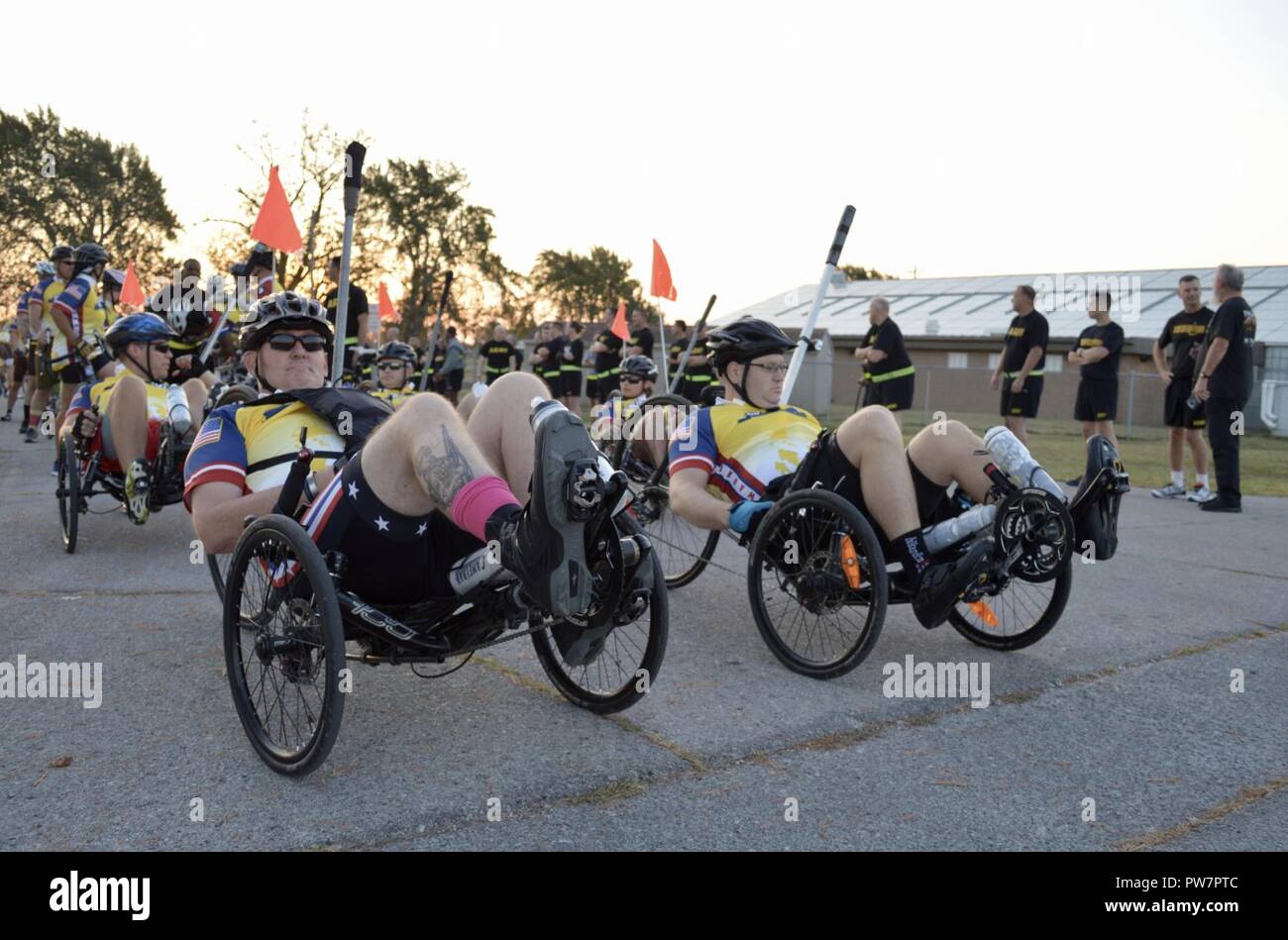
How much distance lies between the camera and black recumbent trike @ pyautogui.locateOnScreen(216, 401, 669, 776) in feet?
8.61

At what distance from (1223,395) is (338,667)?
26.5ft

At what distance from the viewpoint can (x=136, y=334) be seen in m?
6.21

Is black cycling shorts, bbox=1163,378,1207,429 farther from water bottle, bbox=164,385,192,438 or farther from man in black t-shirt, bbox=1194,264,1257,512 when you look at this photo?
water bottle, bbox=164,385,192,438

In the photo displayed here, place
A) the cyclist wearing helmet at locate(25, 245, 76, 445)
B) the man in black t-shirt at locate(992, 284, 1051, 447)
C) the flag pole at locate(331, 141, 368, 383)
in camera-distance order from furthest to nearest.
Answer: the man in black t-shirt at locate(992, 284, 1051, 447) → the cyclist wearing helmet at locate(25, 245, 76, 445) → the flag pole at locate(331, 141, 368, 383)

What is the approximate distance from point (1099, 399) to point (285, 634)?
9003 mm

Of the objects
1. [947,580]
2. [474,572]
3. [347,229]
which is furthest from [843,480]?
[347,229]

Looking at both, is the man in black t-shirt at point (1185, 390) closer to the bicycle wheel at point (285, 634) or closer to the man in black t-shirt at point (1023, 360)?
the man in black t-shirt at point (1023, 360)

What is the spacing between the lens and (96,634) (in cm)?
410

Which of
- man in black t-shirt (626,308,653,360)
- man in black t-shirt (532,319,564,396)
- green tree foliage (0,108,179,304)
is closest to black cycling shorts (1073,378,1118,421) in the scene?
man in black t-shirt (626,308,653,360)

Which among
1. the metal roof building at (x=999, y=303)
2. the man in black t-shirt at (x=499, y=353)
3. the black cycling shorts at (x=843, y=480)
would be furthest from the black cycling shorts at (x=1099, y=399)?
the metal roof building at (x=999, y=303)

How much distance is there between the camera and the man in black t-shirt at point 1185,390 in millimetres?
9172

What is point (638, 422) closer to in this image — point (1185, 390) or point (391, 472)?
point (391, 472)
